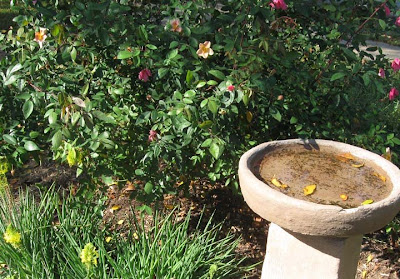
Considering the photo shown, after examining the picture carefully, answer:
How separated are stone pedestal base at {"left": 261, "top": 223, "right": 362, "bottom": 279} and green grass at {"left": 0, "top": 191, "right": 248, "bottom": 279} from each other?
30 cm

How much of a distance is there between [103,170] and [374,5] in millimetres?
1539

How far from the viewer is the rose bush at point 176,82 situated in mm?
2084

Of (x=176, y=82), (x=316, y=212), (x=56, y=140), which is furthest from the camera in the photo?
(x=176, y=82)

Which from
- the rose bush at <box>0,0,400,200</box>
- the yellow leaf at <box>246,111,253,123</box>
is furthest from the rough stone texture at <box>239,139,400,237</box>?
the yellow leaf at <box>246,111,253,123</box>

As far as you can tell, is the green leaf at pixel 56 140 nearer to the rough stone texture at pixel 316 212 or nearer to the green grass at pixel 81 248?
the green grass at pixel 81 248

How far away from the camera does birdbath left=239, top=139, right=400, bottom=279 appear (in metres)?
1.76

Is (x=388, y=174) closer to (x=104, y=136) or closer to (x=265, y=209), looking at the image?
(x=265, y=209)

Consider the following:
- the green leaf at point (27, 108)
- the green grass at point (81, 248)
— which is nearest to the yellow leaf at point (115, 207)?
the green grass at point (81, 248)

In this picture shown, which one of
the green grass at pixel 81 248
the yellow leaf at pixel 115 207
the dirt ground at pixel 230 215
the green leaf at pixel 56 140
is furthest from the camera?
the yellow leaf at pixel 115 207

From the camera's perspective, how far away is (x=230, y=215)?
10.6 ft

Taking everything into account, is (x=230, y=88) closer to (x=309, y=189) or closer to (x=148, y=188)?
(x=309, y=189)

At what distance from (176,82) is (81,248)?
35.5 inches

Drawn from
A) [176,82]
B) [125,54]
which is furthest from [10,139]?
[176,82]

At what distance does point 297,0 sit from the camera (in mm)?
2254
